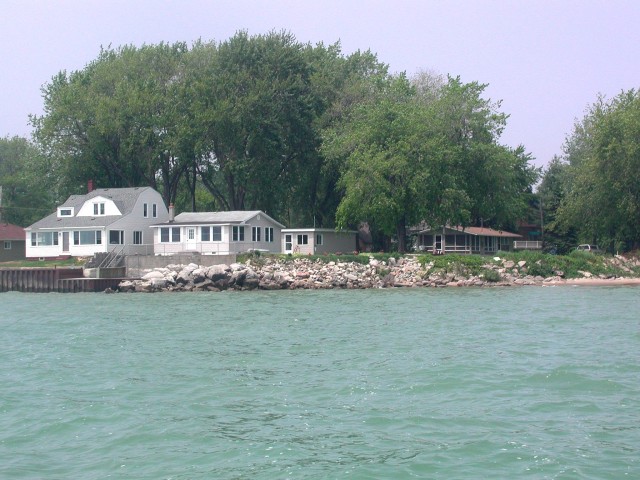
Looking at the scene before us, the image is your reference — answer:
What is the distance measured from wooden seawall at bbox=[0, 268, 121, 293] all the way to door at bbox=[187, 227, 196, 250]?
8393 mm

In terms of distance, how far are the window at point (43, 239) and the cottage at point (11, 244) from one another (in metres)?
7.68

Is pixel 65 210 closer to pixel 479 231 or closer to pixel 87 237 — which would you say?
pixel 87 237

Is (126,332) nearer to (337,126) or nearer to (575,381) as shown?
(575,381)

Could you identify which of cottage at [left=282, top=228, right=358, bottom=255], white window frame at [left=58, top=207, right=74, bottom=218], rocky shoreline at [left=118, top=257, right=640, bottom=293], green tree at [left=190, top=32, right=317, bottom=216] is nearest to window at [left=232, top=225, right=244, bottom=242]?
cottage at [left=282, top=228, right=358, bottom=255]

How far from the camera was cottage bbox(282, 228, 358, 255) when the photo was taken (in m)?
61.7

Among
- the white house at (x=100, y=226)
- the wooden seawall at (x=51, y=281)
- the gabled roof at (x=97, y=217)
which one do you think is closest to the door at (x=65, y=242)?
→ the white house at (x=100, y=226)

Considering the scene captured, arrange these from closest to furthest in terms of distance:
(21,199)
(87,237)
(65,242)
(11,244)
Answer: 1. (87,237)
2. (65,242)
3. (11,244)
4. (21,199)

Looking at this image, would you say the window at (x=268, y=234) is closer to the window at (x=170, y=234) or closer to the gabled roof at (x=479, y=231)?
the window at (x=170, y=234)

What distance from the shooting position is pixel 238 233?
192ft

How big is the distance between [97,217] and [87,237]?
1997 millimetres

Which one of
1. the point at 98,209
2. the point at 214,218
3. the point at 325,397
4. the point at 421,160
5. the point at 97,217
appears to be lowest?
the point at 325,397

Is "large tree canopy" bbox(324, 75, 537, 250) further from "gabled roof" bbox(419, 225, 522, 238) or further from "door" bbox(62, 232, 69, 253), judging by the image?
"door" bbox(62, 232, 69, 253)

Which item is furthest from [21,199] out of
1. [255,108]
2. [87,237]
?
[255,108]

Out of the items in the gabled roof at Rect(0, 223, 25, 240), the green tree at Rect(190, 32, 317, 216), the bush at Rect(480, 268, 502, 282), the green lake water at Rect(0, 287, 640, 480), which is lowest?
the green lake water at Rect(0, 287, 640, 480)
